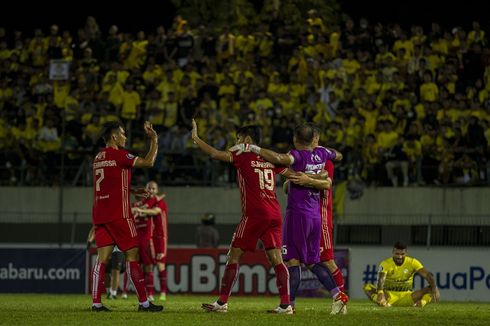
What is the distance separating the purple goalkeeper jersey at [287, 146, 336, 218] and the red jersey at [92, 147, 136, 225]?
2142 mm

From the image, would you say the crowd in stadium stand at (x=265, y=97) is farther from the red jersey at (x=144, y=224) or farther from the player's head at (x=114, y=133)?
the player's head at (x=114, y=133)

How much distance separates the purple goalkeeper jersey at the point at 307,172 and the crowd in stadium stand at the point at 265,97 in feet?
38.2

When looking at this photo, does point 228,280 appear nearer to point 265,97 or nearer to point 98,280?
point 98,280

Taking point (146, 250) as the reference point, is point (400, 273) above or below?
below

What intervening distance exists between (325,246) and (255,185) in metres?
1.49

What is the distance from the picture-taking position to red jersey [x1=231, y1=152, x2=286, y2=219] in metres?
15.1

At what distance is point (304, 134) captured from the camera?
49.8ft

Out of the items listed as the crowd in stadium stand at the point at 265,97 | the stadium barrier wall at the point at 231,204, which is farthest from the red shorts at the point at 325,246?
the stadium barrier wall at the point at 231,204

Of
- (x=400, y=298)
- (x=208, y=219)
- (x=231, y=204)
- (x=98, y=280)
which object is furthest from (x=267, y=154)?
(x=231, y=204)

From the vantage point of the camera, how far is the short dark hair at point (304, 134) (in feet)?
49.8

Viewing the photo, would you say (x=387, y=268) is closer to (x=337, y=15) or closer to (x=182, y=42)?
(x=182, y=42)

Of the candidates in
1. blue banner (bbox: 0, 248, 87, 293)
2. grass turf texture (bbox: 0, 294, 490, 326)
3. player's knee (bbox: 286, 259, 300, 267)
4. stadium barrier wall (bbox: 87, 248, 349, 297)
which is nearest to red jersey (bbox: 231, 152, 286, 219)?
player's knee (bbox: 286, 259, 300, 267)

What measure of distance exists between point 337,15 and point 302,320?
22.2 metres

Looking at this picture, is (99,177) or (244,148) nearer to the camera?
(244,148)
